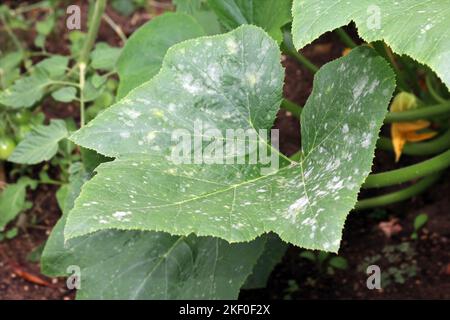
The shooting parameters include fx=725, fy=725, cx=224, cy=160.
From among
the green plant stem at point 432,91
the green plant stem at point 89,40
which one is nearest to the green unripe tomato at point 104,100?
the green plant stem at point 89,40

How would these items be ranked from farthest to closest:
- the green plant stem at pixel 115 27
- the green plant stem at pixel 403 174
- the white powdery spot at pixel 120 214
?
the green plant stem at pixel 115 27
the green plant stem at pixel 403 174
the white powdery spot at pixel 120 214

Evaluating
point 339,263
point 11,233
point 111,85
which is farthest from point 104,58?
point 339,263

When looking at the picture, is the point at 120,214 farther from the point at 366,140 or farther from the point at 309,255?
the point at 309,255

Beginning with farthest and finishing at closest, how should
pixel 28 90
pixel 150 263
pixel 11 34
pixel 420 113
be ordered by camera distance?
pixel 11 34 < pixel 28 90 < pixel 420 113 < pixel 150 263

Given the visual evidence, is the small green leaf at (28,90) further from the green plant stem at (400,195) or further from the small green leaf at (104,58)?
the green plant stem at (400,195)

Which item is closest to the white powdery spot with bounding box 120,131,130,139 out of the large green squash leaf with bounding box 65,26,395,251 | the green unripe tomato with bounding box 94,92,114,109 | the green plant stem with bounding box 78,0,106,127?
the large green squash leaf with bounding box 65,26,395,251

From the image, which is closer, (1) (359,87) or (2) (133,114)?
(1) (359,87)

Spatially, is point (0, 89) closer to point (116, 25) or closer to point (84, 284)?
point (116, 25)
